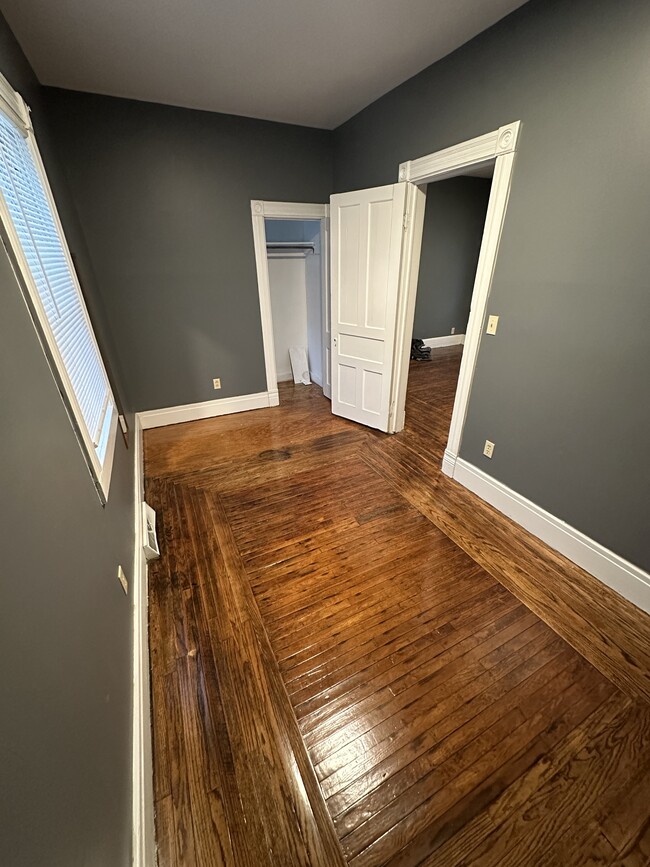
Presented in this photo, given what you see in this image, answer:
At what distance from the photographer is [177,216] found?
3045 millimetres

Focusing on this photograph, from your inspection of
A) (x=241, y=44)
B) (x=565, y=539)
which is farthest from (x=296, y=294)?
(x=565, y=539)

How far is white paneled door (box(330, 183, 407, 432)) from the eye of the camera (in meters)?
2.69

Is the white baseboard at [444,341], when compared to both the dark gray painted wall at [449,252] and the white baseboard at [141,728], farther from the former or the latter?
the white baseboard at [141,728]

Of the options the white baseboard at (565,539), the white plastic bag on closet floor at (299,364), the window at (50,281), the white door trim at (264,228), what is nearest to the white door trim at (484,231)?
the white baseboard at (565,539)

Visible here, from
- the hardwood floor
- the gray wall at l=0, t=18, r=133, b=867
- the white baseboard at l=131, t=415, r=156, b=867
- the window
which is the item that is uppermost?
the window

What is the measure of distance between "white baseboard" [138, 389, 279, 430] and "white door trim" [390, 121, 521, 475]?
5.26 feet

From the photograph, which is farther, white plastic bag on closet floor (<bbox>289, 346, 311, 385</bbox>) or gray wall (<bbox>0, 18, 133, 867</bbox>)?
white plastic bag on closet floor (<bbox>289, 346, 311, 385</bbox>)

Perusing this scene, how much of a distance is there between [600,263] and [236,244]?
2934 millimetres

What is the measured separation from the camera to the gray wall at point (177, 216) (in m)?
2.69

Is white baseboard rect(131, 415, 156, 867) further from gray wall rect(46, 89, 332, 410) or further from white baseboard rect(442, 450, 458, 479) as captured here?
white baseboard rect(442, 450, 458, 479)

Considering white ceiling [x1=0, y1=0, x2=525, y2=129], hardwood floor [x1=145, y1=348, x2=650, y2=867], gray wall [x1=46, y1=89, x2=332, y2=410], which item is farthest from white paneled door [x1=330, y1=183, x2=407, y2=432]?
hardwood floor [x1=145, y1=348, x2=650, y2=867]

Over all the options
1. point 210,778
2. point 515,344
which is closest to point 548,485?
point 515,344

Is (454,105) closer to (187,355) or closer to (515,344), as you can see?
(515,344)

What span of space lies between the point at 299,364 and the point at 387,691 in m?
3.92
